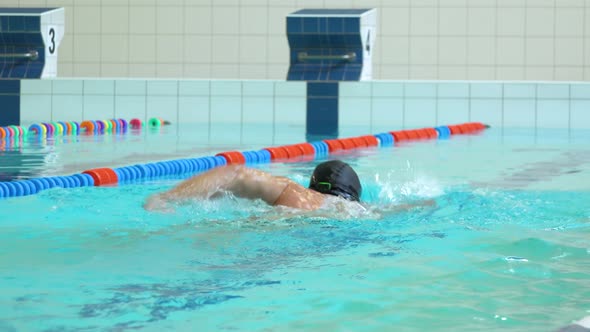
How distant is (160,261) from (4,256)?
0.64m

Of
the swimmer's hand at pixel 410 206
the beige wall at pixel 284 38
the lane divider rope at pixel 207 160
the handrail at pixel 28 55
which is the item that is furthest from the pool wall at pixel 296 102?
the swimmer's hand at pixel 410 206

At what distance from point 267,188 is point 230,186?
0.20m

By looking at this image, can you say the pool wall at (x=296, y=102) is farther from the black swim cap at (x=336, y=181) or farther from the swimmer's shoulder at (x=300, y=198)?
the swimmer's shoulder at (x=300, y=198)

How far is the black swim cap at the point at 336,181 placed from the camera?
4738 millimetres

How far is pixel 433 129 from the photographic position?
11398mm

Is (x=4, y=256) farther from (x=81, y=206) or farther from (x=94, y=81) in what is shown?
(x=94, y=81)

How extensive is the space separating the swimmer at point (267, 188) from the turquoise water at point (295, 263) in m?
0.07

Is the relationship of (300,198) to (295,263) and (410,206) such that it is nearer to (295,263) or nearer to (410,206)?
(410,206)

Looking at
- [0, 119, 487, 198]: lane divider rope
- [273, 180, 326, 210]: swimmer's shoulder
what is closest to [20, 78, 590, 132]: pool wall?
[0, 119, 487, 198]: lane divider rope

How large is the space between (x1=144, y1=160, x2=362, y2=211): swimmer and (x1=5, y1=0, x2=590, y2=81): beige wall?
9.95 m

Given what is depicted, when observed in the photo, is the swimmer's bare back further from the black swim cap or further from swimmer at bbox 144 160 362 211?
the black swim cap

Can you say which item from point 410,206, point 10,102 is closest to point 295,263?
point 410,206

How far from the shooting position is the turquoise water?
280cm

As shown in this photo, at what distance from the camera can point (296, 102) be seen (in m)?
12.7
